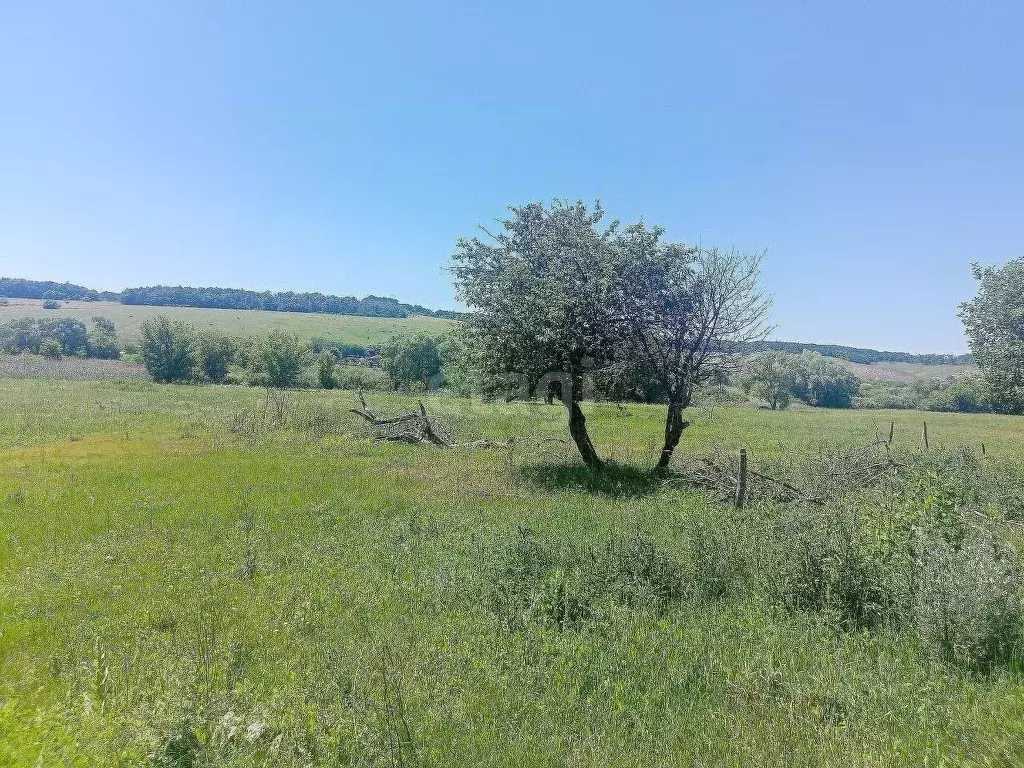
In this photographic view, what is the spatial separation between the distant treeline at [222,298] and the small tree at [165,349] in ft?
306

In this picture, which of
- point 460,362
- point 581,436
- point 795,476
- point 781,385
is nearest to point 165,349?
point 460,362

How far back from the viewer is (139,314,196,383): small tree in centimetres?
7231

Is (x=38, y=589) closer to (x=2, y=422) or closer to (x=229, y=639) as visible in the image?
(x=229, y=639)

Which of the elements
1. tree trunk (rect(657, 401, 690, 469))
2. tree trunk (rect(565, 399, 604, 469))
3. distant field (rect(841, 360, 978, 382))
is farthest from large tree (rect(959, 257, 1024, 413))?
distant field (rect(841, 360, 978, 382))

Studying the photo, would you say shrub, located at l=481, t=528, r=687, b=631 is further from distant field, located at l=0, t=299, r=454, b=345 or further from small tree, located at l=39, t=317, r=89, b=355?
small tree, located at l=39, t=317, r=89, b=355

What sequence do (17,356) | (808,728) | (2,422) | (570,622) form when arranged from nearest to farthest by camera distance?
(808,728)
(570,622)
(2,422)
(17,356)

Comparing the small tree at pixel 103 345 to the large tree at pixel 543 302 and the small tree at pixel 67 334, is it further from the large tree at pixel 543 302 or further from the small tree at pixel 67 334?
the large tree at pixel 543 302

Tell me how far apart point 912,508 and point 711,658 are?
15.2 feet

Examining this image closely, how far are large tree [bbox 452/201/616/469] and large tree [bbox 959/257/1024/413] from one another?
1119cm

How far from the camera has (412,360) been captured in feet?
274

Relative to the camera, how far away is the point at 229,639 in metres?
5.91

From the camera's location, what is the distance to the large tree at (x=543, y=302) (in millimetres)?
15422

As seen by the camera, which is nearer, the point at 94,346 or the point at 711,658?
the point at 711,658

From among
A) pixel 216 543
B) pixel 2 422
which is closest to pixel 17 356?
pixel 2 422
